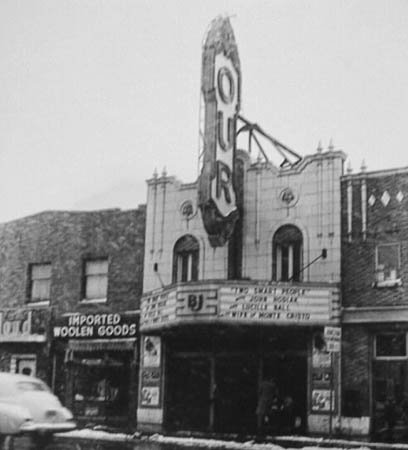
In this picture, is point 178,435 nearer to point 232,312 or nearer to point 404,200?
point 232,312

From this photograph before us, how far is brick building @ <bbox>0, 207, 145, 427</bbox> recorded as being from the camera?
28.0 meters

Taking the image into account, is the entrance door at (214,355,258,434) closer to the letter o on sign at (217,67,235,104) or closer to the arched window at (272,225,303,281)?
the arched window at (272,225,303,281)

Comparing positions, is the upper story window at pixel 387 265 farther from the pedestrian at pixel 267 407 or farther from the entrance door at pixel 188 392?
the entrance door at pixel 188 392

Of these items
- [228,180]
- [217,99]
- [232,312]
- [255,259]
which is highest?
[217,99]

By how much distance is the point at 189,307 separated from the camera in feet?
77.6

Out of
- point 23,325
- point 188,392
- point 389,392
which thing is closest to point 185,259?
point 188,392

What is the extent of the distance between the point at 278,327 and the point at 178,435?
13.2 feet

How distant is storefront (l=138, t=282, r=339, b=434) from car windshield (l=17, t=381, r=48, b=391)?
21.6 ft

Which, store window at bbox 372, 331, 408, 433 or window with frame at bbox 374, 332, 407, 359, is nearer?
store window at bbox 372, 331, 408, 433

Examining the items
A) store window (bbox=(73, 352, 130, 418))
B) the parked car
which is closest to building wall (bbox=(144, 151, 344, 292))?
store window (bbox=(73, 352, 130, 418))

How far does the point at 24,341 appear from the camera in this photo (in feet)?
97.2

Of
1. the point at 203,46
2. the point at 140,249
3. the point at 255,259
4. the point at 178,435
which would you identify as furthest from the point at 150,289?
the point at 203,46

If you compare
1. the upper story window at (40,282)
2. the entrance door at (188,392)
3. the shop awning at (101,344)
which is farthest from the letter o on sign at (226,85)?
the upper story window at (40,282)

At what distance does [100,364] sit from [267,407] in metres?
7.01
